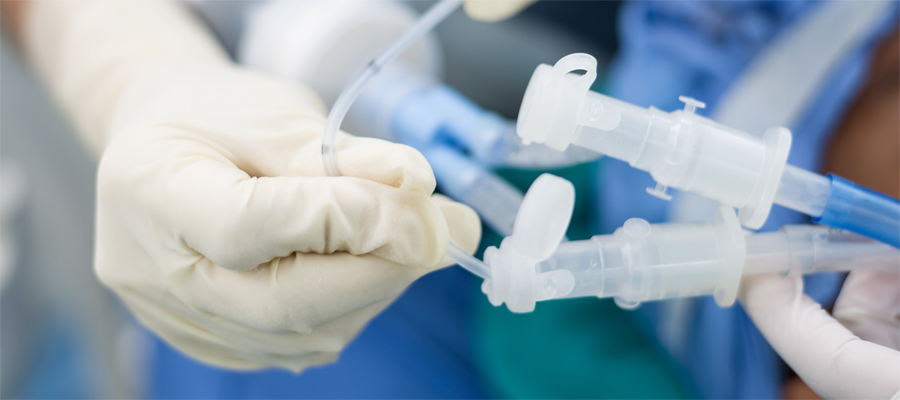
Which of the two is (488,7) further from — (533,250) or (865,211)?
(865,211)

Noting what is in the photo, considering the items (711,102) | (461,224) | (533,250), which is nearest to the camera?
(533,250)

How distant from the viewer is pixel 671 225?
1.67 feet

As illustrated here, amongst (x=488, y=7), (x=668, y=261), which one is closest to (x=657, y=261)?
(x=668, y=261)

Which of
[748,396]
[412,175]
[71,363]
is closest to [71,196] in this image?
[71,363]

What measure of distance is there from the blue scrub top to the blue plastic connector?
0.45 feet

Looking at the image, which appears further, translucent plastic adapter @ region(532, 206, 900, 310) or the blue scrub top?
the blue scrub top

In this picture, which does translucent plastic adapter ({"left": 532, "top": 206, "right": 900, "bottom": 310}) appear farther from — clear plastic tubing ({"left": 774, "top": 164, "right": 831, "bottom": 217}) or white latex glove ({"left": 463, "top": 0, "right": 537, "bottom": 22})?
white latex glove ({"left": 463, "top": 0, "right": 537, "bottom": 22})

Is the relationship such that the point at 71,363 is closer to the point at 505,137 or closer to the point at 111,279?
the point at 111,279

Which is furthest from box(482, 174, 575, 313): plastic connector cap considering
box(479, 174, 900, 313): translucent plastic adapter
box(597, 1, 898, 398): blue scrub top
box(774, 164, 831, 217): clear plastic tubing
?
box(597, 1, 898, 398): blue scrub top

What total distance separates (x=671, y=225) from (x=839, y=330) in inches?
7.7

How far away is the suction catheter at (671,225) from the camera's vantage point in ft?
1.39

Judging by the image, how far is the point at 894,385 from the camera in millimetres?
455

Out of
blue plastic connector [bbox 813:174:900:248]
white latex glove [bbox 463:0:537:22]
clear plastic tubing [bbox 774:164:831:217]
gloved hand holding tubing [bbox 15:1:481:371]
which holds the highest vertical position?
blue plastic connector [bbox 813:174:900:248]

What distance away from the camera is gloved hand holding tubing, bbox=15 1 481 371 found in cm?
44
